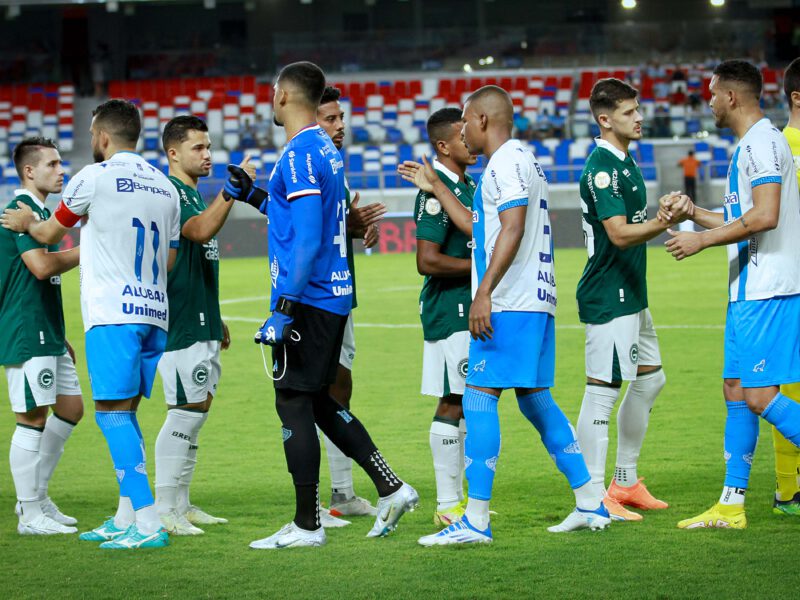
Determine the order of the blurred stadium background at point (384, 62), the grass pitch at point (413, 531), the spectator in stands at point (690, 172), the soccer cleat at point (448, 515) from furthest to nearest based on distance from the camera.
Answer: the blurred stadium background at point (384, 62) → the spectator in stands at point (690, 172) → the soccer cleat at point (448, 515) → the grass pitch at point (413, 531)

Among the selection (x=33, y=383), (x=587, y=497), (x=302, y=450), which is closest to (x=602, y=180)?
(x=587, y=497)

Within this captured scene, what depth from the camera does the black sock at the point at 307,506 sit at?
5406 millimetres

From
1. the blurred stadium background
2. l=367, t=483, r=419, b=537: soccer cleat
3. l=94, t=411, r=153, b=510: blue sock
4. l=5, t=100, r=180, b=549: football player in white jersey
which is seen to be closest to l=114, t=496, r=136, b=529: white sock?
l=5, t=100, r=180, b=549: football player in white jersey

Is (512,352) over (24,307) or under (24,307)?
under

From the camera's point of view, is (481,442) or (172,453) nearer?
(481,442)

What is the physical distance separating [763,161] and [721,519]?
70.3 inches

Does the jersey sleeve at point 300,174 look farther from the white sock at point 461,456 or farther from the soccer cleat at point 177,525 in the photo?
the soccer cleat at point 177,525

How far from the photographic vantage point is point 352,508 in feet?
20.6

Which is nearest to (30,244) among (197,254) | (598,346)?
(197,254)

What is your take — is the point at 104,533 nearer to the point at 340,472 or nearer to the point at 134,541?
the point at 134,541

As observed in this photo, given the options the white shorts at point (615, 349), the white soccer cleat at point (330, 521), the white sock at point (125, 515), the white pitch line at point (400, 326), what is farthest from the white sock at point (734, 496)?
the white pitch line at point (400, 326)

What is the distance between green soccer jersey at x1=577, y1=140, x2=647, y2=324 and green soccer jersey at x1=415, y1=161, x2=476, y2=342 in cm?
64

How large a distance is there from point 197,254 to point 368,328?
8685mm

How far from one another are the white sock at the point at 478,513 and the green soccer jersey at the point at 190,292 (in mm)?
1776
